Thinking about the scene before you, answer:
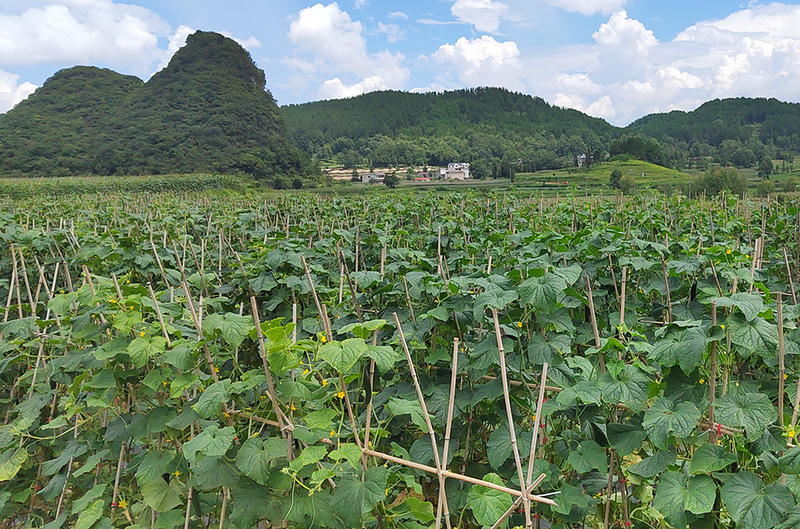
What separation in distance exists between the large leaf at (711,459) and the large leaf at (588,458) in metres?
0.45

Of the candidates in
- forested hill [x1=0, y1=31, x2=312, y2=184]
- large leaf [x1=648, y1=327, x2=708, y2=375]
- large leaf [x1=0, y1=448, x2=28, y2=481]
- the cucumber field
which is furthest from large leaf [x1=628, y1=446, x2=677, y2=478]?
forested hill [x1=0, y1=31, x2=312, y2=184]

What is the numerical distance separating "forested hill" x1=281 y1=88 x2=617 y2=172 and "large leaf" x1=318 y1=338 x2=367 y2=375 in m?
92.8

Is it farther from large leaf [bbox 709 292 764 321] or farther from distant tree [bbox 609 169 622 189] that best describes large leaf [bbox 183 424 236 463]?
distant tree [bbox 609 169 622 189]

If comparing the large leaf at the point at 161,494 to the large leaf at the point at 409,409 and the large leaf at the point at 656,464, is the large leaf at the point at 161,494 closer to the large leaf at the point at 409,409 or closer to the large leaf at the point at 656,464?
the large leaf at the point at 409,409

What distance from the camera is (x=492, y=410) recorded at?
8.46 feet

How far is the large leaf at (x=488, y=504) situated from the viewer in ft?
6.00

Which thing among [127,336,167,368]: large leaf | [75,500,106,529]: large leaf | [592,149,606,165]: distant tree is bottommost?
[75,500,106,529]: large leaf

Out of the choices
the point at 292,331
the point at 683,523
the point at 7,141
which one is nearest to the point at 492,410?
the point at 683,523

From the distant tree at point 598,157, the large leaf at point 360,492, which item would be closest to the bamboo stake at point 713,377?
the large leaf at point 360,492

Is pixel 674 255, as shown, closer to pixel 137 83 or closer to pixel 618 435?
pixel 618 435

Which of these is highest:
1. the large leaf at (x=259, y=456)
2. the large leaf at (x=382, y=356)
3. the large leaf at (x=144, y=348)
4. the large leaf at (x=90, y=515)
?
the large leaf at (x=382, y=356)

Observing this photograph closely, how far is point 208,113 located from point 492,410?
98.4 metres

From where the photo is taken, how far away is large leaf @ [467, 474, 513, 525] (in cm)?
183

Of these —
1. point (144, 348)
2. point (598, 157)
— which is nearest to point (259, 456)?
point (144, 348)
